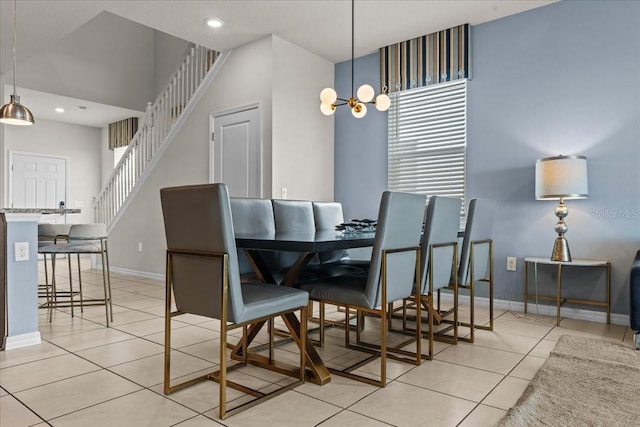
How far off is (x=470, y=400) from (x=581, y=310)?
7.57 feet

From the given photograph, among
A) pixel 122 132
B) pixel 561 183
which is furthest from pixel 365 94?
pixel 122 132

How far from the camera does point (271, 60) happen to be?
4723mm

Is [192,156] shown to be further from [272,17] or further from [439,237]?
[439,237]

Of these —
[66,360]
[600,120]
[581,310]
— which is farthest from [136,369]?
[600,120]

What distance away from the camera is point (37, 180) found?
8.35 m

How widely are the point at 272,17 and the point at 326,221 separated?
2.13 metres

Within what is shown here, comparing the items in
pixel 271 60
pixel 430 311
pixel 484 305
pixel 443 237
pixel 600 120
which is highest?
pixel 271 60

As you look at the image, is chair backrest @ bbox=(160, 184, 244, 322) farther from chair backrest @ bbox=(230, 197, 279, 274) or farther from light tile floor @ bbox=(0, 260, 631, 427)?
chair backrest @ bbox=(230, 197, 279, 274)

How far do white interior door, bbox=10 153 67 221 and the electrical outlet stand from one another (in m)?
6.33

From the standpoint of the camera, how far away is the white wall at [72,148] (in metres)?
8.18

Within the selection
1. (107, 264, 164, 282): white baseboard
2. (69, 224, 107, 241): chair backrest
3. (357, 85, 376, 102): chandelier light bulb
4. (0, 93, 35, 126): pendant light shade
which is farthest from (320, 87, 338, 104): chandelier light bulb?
(107, 264, 164, 282): white baseboard

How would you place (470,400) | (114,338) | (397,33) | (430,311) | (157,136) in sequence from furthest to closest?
(157,136) → (397,33) → (114,338) → (430,311) → (470,400)

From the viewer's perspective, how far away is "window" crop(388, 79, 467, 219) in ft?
15.0

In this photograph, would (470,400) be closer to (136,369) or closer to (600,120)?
(136,369)
